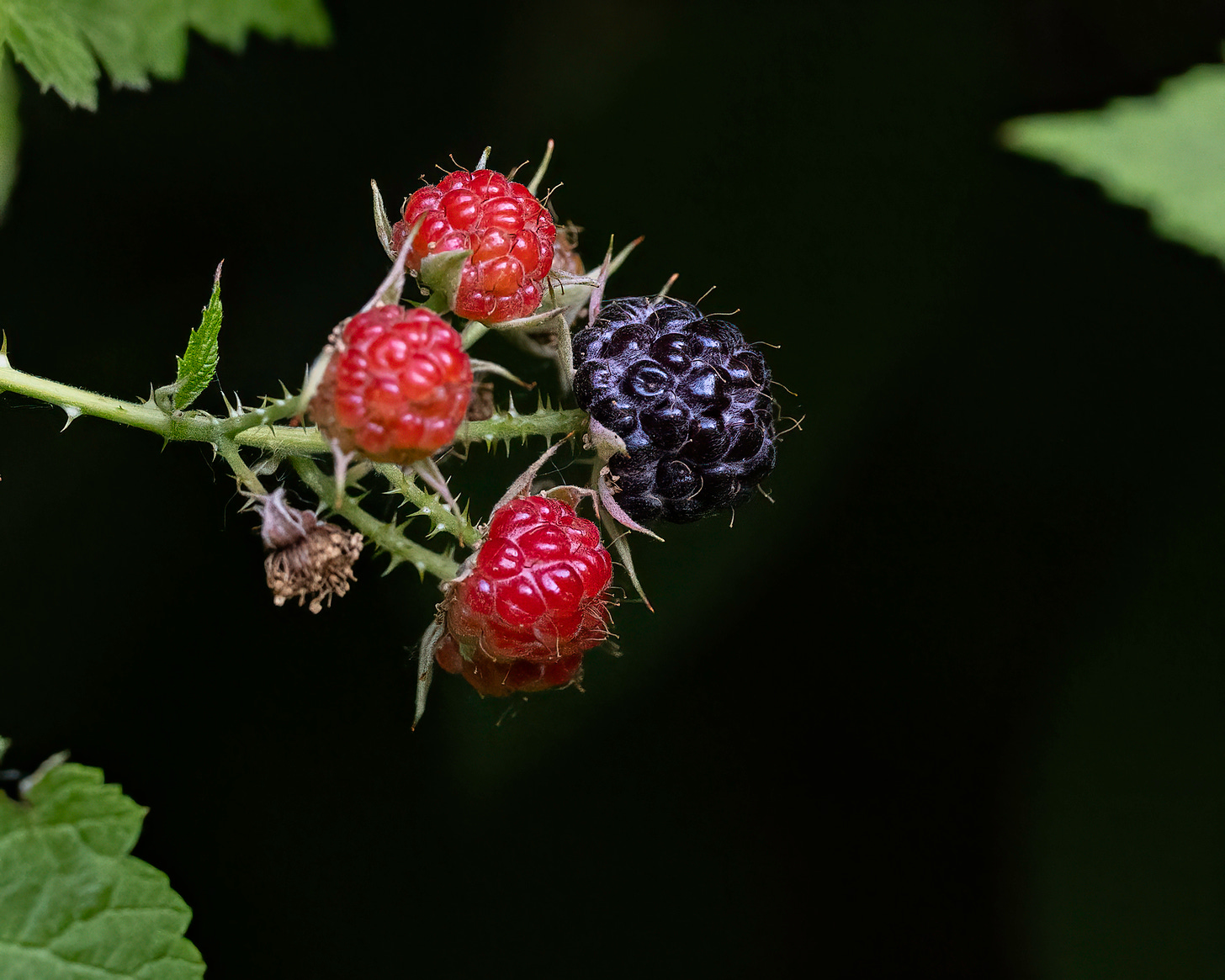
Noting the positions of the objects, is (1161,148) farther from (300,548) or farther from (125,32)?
(125,32)

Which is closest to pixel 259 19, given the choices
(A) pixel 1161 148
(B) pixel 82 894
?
(B) pixel 82 894

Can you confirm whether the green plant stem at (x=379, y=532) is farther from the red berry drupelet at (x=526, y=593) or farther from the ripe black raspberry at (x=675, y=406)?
the ripe black raspberry at (x=675, y=406)

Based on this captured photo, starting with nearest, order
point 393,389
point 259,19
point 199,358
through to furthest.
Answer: point 393,389, point 199,358, point 259,19

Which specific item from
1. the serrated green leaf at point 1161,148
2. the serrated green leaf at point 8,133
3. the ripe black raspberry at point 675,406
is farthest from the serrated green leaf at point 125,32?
the serrated green leaf at point 1161,148

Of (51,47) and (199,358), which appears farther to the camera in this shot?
(51,47)

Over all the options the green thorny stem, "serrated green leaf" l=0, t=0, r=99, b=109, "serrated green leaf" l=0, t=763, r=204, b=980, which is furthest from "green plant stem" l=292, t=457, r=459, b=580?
"serrated green leaf" l=0, t=0, r=99, b=109

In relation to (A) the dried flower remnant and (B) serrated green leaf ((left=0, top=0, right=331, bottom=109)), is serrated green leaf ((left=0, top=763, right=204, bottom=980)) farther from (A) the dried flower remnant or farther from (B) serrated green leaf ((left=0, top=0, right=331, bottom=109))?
(B) serrated green leaf ((left=0, top=0, right=331, bottom=109))
